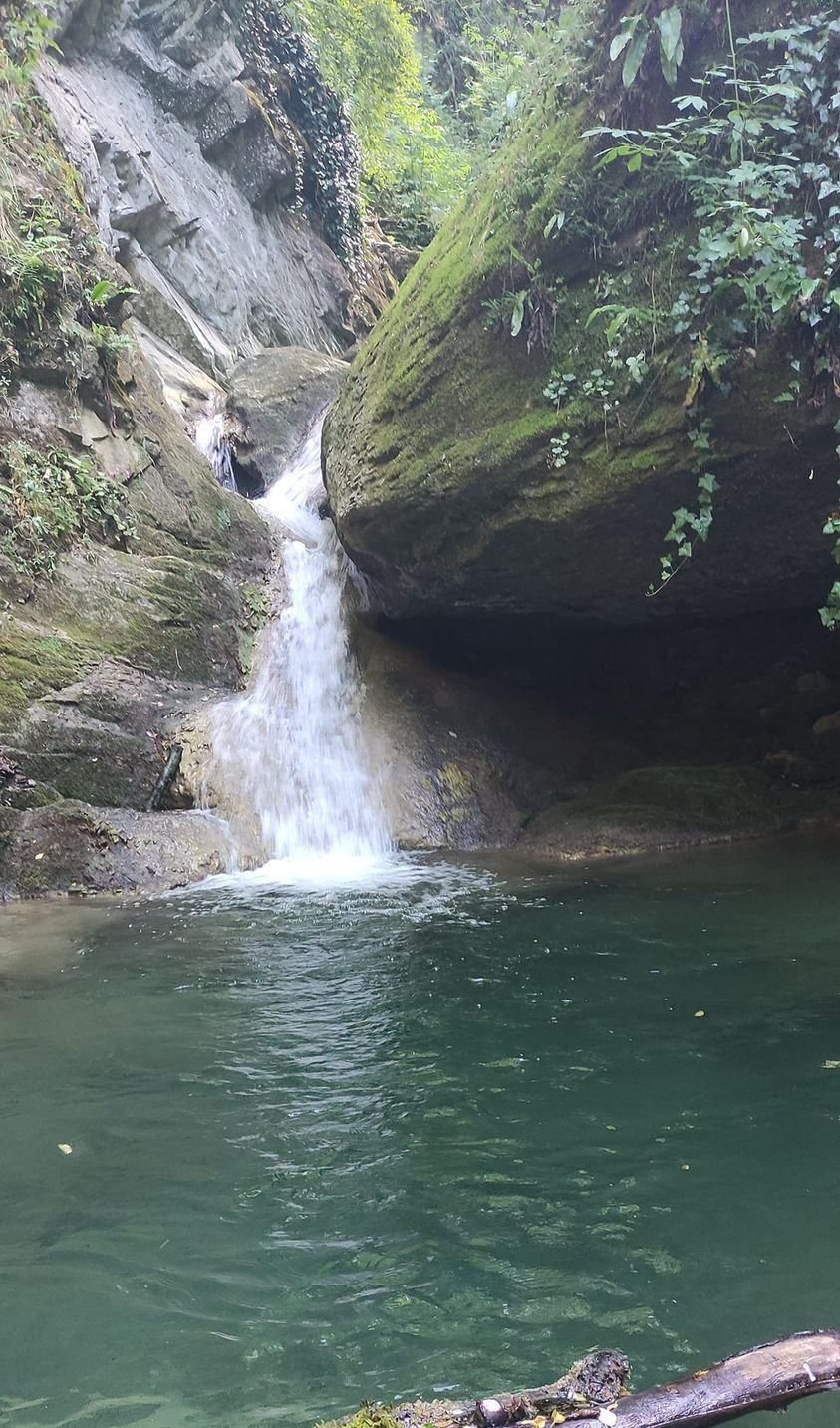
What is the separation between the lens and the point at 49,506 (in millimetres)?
8945

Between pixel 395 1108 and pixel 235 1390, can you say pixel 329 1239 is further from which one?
pixel 395 1108

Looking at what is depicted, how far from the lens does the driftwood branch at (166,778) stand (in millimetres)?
8172

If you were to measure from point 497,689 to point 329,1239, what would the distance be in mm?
8195

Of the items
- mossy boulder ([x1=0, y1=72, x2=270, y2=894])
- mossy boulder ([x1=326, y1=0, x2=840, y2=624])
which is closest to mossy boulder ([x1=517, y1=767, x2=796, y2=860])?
mossy boulder ([x1=326, y1=0, x2=840, y2=624])

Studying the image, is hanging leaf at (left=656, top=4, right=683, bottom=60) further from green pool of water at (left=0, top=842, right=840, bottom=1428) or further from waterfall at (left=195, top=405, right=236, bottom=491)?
waterfall at (left=195, top=405, right=236, bottom=491)

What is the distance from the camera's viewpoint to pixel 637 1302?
7.45 ft

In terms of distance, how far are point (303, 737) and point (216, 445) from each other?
5.97m

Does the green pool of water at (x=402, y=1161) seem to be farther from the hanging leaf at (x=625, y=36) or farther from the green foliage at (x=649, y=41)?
→ the hanging leaf at (x=625, y=36)

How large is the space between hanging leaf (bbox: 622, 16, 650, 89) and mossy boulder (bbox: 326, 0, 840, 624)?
10.1 inches

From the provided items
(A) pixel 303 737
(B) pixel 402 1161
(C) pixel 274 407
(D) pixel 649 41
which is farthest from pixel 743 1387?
(C) pixel 274 407

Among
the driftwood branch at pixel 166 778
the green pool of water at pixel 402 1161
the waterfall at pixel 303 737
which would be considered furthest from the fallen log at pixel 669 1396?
the driftwood branch at pixel 166 778

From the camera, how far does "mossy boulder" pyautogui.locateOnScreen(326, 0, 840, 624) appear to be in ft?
20.1

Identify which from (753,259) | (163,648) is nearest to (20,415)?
(163,648)

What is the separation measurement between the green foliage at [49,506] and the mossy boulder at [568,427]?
94.8 inches
